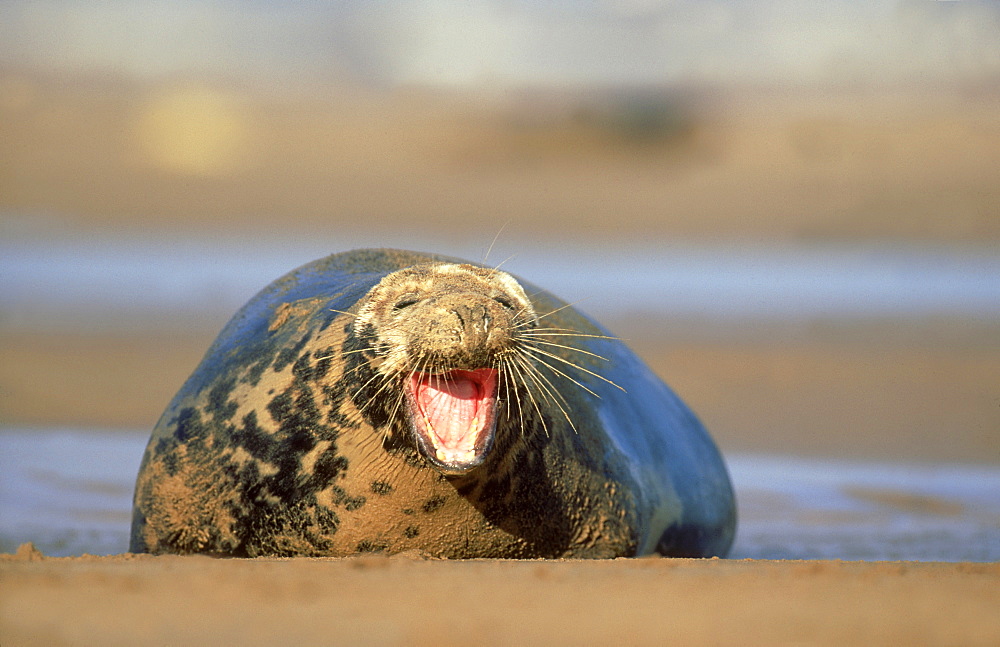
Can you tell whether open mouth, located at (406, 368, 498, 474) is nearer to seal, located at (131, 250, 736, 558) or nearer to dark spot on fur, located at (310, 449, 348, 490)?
seal, located at (131, 250, 736, 558)

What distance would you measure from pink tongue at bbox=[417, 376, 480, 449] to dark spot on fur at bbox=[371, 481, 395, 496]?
379 mm

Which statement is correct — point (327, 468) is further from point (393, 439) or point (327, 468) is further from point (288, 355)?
point (288, 355)

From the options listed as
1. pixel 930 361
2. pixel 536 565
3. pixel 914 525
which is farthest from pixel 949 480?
pixel 536 565

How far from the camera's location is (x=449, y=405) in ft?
15.6

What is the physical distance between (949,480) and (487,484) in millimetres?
5599

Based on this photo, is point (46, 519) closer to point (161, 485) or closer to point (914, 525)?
point (161, 485)

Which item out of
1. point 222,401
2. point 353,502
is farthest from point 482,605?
point 222,401

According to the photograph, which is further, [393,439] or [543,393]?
[543,393]

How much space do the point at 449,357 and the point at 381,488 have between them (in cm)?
69

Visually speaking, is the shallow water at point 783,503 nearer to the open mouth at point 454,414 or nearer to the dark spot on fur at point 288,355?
the dark spot on fur at point 288,355

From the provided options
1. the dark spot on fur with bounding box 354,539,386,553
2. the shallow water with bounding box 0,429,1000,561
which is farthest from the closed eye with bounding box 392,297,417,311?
the shallow water with bounding box 0,429,1000,561

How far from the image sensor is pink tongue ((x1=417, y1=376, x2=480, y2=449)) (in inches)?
185

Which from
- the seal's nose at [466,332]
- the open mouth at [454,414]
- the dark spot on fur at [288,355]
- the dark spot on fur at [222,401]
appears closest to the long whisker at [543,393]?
the open mouth at [454,414]

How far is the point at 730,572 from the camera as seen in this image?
4.07 m
